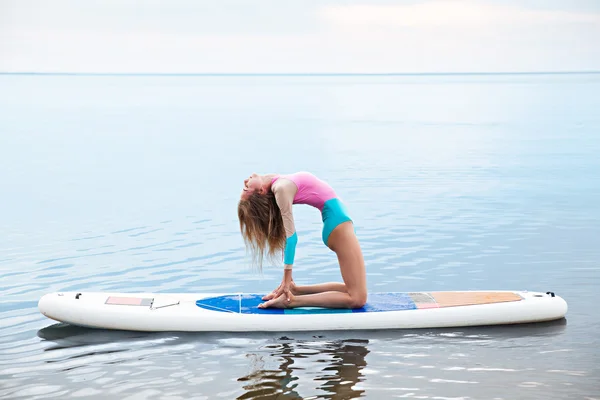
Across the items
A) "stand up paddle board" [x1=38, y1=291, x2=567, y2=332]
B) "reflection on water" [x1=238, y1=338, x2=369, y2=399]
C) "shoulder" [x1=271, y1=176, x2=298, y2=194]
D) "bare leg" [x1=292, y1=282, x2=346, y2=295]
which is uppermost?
"shoulder" [x1=271, y1=176, x2=298, y2=194]

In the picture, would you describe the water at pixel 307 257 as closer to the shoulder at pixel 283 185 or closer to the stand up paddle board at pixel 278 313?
the stand up paddle board at pixel 278 313

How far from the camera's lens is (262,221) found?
293 inches

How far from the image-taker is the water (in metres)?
6.47

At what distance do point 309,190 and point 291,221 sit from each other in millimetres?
399

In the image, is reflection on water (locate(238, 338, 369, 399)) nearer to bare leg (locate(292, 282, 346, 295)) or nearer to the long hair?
bare leg (locate(292, 282, 346, 295))

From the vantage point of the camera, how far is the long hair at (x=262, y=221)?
24.2ft

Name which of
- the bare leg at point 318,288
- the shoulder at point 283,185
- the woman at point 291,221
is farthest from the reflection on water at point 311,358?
the shoulder at point 283,185

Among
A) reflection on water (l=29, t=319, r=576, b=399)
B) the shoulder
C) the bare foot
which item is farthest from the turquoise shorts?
reflection on water (l=29, t=319, r=576, b=399)

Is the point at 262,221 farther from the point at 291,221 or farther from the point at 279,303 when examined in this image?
the point at 279,303

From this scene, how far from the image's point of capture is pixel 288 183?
7.33 m

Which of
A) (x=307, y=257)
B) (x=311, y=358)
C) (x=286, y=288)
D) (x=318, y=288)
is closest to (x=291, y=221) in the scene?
(x=286, y=288)

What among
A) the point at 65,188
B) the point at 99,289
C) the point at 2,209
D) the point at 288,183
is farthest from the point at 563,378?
the point at 65,188

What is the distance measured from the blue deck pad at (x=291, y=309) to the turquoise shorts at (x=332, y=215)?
0.67m

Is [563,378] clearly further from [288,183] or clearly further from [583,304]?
[288,183]
